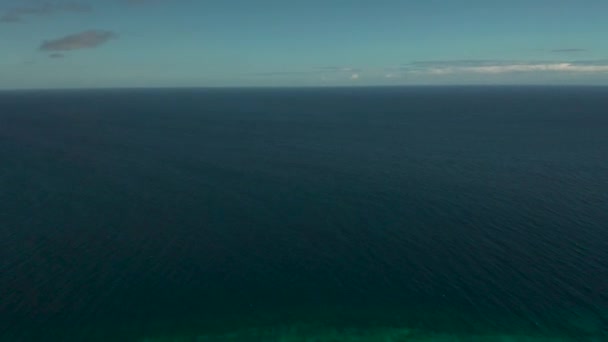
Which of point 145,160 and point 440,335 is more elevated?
point 145,160

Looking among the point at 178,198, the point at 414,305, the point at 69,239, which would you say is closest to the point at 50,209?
the point at 69,239

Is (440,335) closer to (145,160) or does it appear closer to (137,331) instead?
(137,331)

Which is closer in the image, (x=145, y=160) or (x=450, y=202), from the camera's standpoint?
(x=450, y=202)

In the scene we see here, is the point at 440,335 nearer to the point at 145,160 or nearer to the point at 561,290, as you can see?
the point at 561,290

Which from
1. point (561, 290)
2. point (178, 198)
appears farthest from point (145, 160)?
point (561, 290)

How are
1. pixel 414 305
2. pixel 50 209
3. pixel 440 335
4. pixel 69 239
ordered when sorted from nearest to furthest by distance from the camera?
pixel 440 335
pixel 414 305
pixel 69 239
pixel 50 209

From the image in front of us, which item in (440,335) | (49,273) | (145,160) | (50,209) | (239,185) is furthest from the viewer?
(145,160)
